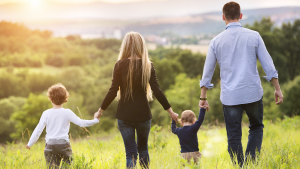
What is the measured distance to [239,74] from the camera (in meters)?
2.89

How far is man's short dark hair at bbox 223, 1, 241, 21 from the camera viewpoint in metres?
2.95

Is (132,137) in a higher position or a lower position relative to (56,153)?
higher

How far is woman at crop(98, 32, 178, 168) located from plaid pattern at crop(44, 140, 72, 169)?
0.69 metres

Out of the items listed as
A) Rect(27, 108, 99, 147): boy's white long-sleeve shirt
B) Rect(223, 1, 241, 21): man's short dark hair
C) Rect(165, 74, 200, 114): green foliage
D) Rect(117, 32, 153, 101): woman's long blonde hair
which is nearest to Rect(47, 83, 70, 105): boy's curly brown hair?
Rect(27, 108, 99, 147): boy's white long-sleeve shirt

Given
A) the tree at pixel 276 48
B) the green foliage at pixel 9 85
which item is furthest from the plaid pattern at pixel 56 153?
the green foliage at pixel 9 85

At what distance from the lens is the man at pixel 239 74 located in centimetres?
287

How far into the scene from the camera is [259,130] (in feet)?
9.94

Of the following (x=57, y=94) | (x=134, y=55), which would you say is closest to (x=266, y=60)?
(x=134, y=55)

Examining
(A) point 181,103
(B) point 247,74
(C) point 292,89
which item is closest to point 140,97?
(B) point 247,74

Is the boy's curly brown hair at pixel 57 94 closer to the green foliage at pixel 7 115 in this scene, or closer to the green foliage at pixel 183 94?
the green foliage at pixel 7 115

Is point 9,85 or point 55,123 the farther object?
point 9,85

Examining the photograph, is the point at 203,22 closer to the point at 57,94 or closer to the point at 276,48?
the point at 276,48

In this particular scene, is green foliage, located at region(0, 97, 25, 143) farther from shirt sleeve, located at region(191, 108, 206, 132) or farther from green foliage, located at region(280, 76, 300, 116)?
green foliage, located at region(280, 76, 300, 116)

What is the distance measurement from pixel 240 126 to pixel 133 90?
138cm
